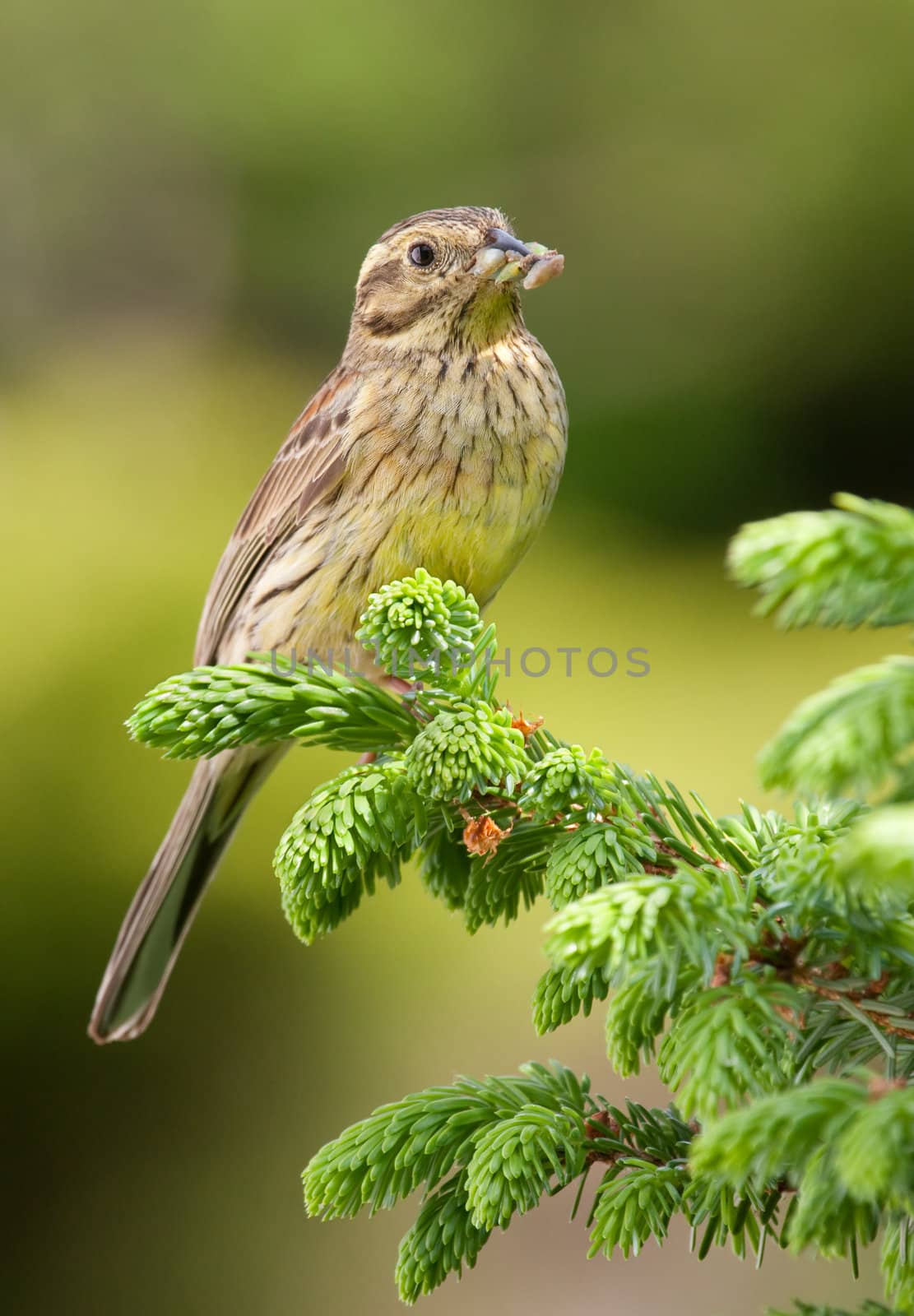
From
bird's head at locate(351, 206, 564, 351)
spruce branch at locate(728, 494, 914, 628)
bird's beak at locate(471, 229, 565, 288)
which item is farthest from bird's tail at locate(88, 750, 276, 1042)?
spruce branch at locate(728, 494, 914, 628)

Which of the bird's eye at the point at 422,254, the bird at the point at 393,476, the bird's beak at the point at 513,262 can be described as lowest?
the bird at the point at 393,476

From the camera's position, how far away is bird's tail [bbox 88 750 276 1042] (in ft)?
7.21

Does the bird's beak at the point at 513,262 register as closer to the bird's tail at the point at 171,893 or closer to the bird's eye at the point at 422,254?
the bird's eye at the point at 422,254

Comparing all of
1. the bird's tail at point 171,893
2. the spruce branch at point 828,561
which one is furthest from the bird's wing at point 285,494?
the spruce branch at point 828,561

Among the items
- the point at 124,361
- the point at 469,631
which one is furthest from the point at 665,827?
the point at 124,361

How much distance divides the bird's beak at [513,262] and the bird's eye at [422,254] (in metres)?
0.10

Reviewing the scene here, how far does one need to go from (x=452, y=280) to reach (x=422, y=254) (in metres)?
0.08

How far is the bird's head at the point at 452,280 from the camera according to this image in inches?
86.0

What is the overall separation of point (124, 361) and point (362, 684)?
7.72 feet

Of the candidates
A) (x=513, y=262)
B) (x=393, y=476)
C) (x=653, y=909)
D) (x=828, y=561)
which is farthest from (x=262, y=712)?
(x=513, y=262)

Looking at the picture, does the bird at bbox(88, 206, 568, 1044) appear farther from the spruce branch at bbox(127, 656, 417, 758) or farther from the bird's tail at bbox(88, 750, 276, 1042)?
the spruce branch at bbox(127, 656, 417, 758)

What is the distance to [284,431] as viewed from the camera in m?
3.20

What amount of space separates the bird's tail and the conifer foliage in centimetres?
93

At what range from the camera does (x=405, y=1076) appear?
2973 millimetres
